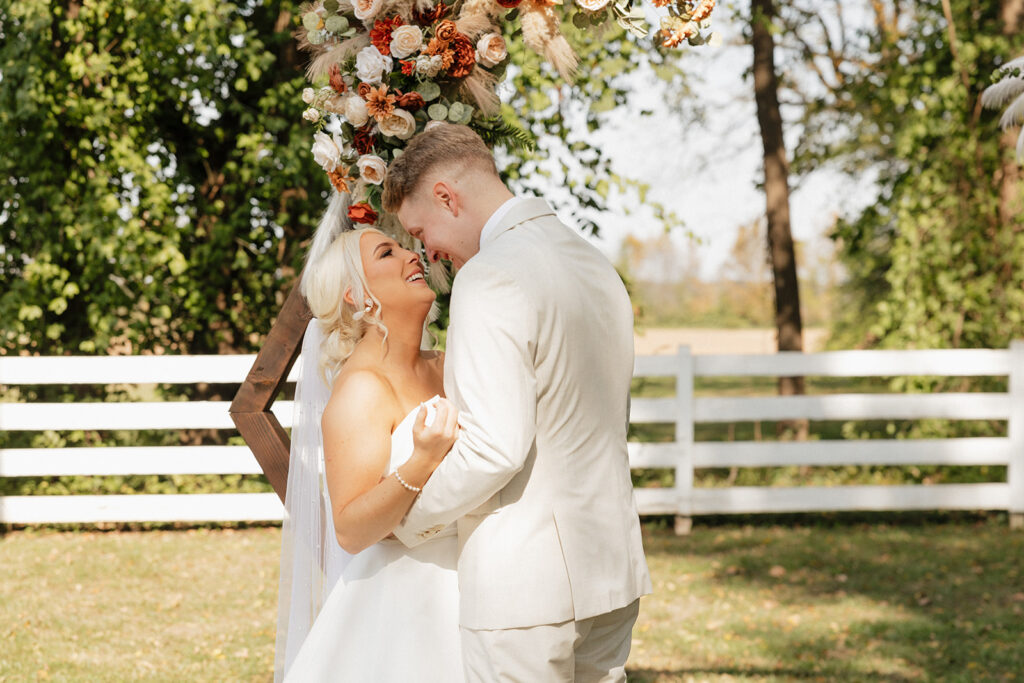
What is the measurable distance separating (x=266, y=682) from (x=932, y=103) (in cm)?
802

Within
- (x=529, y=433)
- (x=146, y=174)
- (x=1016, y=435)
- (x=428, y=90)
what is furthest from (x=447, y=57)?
(x=1016, y=435)

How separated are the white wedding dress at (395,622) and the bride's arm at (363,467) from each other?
0.34 ft

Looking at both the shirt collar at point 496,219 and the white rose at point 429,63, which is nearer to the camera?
the shirt collar at point 496,219

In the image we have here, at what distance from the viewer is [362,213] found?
10.5ft

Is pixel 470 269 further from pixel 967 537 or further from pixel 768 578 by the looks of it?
pixel 967 537

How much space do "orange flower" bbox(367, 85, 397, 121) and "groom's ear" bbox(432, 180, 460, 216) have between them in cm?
67

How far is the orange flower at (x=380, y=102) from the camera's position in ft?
10.3

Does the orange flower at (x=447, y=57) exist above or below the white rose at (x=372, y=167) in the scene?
above

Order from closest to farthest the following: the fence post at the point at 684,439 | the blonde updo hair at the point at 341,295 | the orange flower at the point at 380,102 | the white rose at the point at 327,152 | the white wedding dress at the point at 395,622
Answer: the white wedding dress at the point at 395,622
the blonde updo hair at the point at 341,295
the orange flower at the point at 380,102
the white rose at the point at 327,152
the fence post at the point at 684,439

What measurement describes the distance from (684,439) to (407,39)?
5860 mm

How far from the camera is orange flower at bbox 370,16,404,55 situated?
10.3ft

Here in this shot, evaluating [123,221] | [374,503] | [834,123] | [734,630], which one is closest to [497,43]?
[374,503]

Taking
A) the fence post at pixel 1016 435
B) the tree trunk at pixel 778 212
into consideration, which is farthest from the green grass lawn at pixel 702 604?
the tree trunk at pixel 778 212

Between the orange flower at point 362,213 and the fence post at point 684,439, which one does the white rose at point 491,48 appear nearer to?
the orange flower at point 362,213
